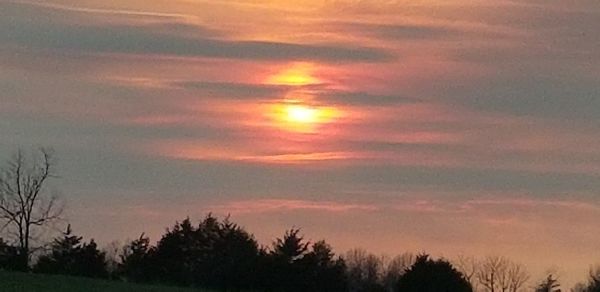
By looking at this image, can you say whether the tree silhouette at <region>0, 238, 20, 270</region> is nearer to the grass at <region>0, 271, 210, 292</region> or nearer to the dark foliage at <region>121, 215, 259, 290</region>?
the dark foliage at <region>121, 215, 259, 290</region>

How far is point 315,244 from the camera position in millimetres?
88500

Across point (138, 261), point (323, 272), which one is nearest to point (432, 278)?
point (323, 272)

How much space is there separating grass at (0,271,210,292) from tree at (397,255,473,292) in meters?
17.9

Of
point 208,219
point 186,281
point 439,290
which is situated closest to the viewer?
point 439,290

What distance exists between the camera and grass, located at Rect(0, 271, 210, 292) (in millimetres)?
50625

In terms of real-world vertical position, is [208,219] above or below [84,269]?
above

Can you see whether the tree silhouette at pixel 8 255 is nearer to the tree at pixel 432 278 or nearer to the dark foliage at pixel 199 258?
the dark foliage at pixel 199 258

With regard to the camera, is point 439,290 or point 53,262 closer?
point 439,290

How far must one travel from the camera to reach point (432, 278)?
76500 millimetres

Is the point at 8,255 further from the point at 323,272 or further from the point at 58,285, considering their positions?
the point at 58,285

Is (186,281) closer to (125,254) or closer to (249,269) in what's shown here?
(249,269)

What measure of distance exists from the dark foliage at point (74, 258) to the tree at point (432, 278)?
18570 millimetres

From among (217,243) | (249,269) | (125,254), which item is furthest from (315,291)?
(125,254)

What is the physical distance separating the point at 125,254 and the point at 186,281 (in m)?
12.1
